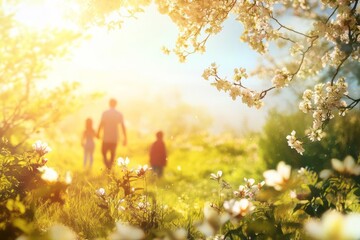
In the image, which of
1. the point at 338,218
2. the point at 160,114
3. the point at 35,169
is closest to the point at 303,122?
the point at 35,169

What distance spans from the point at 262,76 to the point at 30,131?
8.49 metres

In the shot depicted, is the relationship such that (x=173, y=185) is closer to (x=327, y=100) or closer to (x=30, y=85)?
(x=327, y=100)

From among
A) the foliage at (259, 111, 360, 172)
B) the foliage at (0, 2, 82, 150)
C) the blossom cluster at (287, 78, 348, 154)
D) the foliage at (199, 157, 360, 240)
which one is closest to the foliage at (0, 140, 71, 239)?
the foliage at (199, 157, 360, 240)

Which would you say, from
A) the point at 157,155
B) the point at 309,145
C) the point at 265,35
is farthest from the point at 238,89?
the point at 157,155

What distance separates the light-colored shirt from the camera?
12648mm

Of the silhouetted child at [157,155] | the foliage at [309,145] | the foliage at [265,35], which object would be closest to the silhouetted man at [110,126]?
the silhouetted child at [157,155]

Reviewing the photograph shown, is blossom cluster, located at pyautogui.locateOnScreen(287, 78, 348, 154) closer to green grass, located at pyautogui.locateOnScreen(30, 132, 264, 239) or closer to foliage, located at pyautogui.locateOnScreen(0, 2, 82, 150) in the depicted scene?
green grass, located at pyautogui.locateOnScreen(30, 132, 264, 239)

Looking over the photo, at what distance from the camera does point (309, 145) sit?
10.2 m

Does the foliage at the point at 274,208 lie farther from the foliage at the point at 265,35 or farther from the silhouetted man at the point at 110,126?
the silhouetted man at the point at 110,126

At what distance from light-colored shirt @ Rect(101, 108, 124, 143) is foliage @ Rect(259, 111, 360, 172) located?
12.7 ft

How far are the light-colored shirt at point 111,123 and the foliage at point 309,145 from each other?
3873 millimetres

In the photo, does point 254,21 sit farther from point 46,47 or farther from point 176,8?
point 46,47

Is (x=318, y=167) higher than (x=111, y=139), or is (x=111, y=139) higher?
(x=111, y=139)

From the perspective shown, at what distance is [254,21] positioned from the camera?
5.85m
